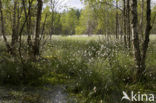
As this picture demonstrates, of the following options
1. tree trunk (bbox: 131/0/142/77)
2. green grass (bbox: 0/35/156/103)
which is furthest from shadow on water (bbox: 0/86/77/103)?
tree trunk (bbox: 131/0/142/77)

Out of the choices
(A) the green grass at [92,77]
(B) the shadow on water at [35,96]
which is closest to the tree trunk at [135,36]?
(A) the green grass at [92,77]

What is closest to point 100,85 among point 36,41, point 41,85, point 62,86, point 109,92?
point 109,92

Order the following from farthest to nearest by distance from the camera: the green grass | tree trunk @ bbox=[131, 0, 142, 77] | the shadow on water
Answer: tree trunk @ bbox=[131, 0, 142, 77], the green grass, the shadow on water

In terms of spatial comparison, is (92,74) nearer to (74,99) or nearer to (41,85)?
(74,99)

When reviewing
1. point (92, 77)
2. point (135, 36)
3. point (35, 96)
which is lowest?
point (35, 96)

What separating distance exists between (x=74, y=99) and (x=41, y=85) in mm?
1410

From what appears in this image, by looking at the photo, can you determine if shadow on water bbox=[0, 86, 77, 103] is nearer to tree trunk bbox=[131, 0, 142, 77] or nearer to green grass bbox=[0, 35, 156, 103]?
green grass bbox=[0, 35, 156, 103]

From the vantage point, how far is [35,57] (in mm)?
6199

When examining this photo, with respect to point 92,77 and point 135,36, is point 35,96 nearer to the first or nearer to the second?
point 92,77

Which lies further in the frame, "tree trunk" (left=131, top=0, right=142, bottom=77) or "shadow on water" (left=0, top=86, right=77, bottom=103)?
"tree trunk" (left=131, top=0, right=142, bottom=77)

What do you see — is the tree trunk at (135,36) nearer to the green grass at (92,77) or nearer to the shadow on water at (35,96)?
the green grass at (92,77)

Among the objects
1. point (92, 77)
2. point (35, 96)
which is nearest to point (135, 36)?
point (92, 77)

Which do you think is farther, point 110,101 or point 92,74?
point 92,74

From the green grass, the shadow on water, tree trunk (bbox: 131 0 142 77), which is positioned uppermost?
tree trunk (bbox: 131 0 142 77)
